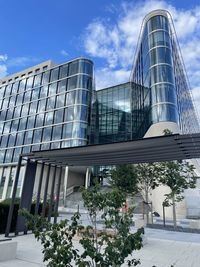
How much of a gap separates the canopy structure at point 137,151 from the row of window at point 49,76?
3663cm

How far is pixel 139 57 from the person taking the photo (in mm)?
48000

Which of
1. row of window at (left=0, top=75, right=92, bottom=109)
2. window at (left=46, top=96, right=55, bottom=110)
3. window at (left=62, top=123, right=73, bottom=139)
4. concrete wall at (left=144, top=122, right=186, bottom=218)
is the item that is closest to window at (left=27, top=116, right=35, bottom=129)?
window at (left=46, top=96, right=55, bottom=110)

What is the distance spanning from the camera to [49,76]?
165ft

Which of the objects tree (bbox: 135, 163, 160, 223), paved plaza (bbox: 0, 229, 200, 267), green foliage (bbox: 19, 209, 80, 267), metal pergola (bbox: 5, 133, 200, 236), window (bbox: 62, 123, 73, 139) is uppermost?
window (bbox: 62, 123, 73, 139)

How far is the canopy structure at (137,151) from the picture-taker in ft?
22.9

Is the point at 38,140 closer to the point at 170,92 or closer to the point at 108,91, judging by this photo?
the point at 108,91

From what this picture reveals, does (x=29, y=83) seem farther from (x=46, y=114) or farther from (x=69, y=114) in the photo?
(x=69, y=114)

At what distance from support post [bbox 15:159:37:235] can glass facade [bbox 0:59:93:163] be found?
90.7 feet

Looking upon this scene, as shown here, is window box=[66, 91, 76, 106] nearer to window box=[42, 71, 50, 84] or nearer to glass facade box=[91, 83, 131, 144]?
glass facade box=[91, 83, 131, 144]

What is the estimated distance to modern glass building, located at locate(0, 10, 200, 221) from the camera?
36031 millimetres

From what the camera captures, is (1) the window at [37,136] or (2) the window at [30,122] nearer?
(1) the window at [37,136]

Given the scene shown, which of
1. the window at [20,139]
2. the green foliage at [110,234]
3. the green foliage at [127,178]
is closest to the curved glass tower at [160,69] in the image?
the green foliage at [127,178]

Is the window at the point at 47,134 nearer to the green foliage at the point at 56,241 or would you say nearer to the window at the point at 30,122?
the window at the point at 30,122

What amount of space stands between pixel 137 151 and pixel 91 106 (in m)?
36.7
